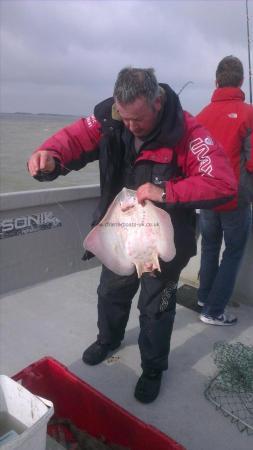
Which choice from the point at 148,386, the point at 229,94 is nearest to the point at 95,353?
the point at 148,386

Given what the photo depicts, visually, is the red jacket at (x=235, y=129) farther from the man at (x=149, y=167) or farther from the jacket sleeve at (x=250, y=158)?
the man at (x=149, y=167)

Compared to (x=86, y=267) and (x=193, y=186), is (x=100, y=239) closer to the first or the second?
(x=193, y=186)

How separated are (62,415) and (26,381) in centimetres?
34

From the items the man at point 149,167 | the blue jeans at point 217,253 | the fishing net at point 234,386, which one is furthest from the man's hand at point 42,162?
the fishing net at point 234,386

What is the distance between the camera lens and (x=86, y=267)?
420 centimetres

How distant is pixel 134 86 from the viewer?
1748mm

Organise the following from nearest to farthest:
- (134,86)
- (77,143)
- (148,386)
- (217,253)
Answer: (134,86)
(77,143)
(148,386)
(217,253)

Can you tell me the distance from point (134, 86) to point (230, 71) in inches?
53.5

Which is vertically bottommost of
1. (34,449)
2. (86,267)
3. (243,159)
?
(34,449)

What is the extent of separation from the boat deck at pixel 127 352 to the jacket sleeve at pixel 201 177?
4.04ft

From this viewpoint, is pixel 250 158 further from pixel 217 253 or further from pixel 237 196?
pixel 217 253

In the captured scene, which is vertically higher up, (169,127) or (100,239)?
(169,127)

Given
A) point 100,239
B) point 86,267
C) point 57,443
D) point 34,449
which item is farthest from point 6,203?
point 34,449

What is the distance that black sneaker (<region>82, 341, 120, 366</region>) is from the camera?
262 centimetres
